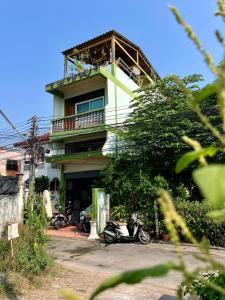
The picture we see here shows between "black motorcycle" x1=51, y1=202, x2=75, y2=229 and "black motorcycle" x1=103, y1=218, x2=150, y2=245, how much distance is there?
361 centimetres

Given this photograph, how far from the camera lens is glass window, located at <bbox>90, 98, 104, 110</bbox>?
54.4 feet

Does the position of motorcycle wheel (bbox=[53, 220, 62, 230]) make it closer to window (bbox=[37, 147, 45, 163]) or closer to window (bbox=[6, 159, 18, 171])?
window (bbox=[37, 147, 45, 163])

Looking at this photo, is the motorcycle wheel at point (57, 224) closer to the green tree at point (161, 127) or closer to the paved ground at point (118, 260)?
the paved ground at point (118, 260)

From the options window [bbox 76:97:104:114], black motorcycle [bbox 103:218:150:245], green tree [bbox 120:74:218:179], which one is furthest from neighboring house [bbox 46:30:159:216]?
black motorcycle [bbox 103:218:150:245]

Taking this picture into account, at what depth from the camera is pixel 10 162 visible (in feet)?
88.5

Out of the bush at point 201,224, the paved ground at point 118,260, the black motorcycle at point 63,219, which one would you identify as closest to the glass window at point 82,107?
the black motorcycle at point 63,219

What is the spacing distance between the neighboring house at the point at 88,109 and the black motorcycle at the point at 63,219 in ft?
4.44

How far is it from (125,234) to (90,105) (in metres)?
7.80

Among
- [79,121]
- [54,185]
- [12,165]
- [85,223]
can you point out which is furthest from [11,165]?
[85,223]

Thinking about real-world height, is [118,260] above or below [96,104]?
below

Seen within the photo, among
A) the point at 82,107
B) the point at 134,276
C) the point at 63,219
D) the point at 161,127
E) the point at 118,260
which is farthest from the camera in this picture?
the point at 82,107

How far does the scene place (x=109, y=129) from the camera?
50.9 ft

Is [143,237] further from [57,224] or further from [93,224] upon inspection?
[57,224]

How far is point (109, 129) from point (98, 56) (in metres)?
5.07
